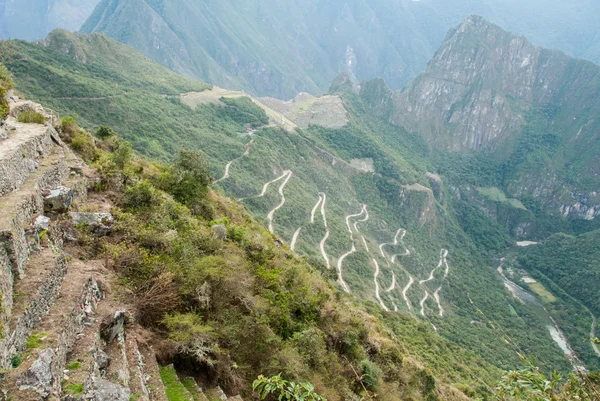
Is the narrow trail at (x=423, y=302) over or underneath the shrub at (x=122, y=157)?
underneath

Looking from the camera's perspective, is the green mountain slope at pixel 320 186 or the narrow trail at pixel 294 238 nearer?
the narrow trail at pixel 294 238

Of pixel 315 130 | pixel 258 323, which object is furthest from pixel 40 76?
pixel 315 130

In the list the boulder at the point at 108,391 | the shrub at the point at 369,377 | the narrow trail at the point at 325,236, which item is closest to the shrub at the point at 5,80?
the boulder at the point at 108,391

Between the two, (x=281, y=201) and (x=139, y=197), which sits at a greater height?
(x=139, y=197)

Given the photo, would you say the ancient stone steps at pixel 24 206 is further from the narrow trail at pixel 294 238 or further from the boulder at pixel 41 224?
the narrow trail at pixel 294 238

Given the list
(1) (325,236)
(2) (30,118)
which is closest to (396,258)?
(1) (325,236)

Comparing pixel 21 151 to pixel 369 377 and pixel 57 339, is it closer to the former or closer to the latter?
pixel 57 339
